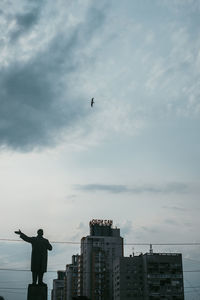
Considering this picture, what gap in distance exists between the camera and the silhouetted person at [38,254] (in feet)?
63.9

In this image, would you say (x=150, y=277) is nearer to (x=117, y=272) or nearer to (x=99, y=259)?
(x=117, y=272)

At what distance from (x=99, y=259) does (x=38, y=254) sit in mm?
114253

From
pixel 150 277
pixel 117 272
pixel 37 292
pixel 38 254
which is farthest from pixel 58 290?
pixel 37 292

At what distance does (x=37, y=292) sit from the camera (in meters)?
18.3

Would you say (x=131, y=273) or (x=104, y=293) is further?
(x=104, y=293)

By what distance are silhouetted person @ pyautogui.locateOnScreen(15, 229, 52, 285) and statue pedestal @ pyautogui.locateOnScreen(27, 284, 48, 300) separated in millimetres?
528

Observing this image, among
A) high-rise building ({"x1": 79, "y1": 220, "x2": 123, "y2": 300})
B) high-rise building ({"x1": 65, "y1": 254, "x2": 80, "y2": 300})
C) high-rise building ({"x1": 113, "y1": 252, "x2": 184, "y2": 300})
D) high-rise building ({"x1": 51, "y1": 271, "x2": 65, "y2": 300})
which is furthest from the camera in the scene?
high-rise building ({"x1": 51, "y1": 271, "x2": 65, "y2": 300})

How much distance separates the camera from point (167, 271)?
108250mm

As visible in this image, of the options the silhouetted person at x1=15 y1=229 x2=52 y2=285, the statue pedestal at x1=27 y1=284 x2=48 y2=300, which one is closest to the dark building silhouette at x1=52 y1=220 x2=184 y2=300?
the silhouetted person at x1=15 y1=229 x2=52 y2=285

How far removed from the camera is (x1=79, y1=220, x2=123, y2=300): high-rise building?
417 feet

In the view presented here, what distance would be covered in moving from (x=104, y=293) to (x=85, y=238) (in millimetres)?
23026

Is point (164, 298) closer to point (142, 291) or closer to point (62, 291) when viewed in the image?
point (142, 291)

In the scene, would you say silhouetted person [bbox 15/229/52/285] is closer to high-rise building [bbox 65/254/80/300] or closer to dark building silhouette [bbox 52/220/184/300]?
dark building silhouette [bbox 52/220/184/300]

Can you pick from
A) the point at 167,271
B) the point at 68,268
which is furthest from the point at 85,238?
the point at 167,271
